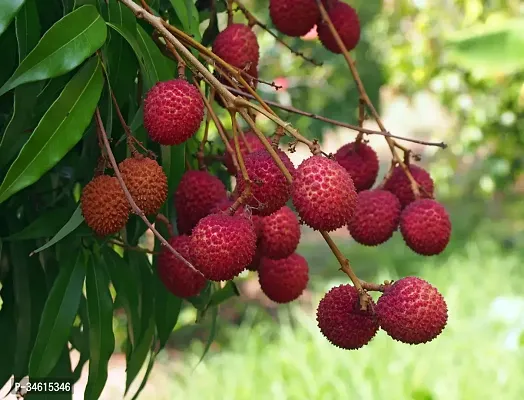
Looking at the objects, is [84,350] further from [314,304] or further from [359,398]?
[314,304]

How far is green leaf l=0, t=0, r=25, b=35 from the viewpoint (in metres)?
0.56

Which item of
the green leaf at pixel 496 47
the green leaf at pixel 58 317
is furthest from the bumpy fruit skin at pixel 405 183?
the green leaf at pixel 496 47

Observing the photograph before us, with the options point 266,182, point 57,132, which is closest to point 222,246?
point 266,182

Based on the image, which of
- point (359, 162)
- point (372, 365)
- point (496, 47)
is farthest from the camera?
point (496, 47)

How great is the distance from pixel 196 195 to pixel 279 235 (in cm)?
9

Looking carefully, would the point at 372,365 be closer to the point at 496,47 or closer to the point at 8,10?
the point at 496,47

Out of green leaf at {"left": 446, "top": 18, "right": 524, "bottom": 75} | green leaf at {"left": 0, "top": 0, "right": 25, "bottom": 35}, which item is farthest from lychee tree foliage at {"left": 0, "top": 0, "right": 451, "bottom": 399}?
green leaf at {"left": 446, "top": 18, "right": 524, "bottom": 75}

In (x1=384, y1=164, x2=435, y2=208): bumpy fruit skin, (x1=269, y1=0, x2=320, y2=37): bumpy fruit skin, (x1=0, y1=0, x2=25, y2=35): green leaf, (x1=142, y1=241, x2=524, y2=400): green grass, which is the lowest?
(x1=142, y1=241, x2=524, y2=400): green grass

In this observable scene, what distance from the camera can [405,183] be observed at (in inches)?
32.5

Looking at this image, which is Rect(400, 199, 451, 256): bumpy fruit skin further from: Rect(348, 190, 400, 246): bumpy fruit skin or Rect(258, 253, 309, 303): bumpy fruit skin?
Rect(258, 253, 309, 303): bumpy fruit skin

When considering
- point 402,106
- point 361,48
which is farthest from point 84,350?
point 402,106

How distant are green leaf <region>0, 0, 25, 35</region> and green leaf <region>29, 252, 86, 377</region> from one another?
32cm

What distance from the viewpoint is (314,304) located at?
10.5ft

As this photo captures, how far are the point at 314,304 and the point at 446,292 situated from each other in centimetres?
58
